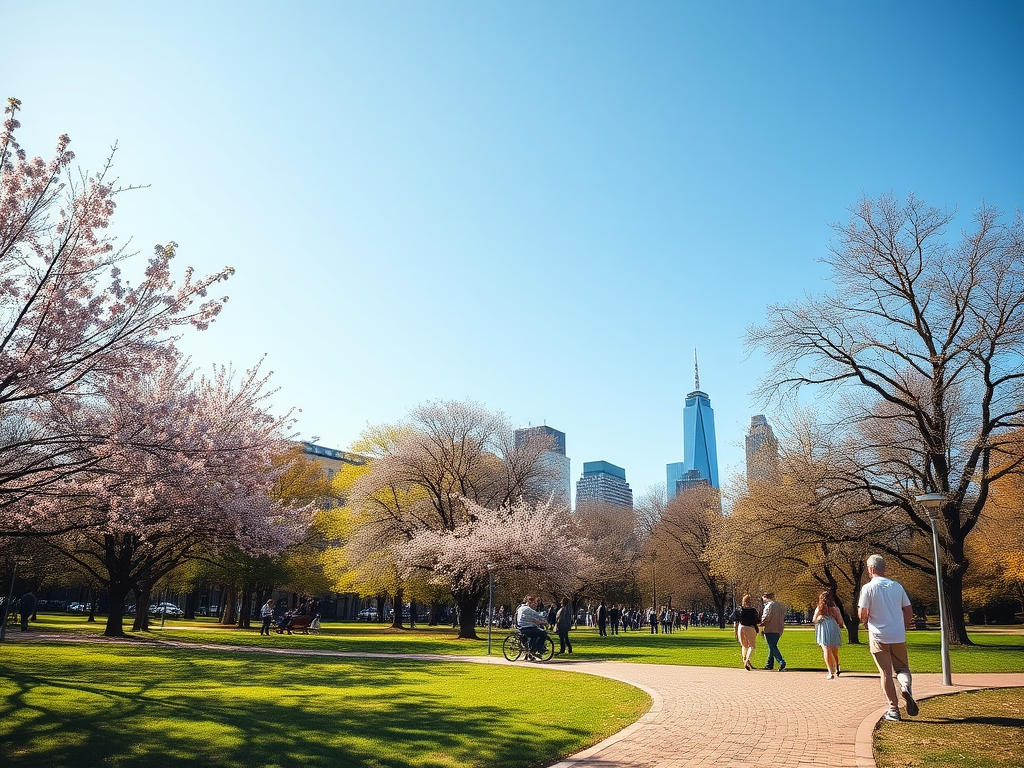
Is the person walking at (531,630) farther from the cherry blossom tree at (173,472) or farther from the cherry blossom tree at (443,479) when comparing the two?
the cherry blossom tree at (443,479)

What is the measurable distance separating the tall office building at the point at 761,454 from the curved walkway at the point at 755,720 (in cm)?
2265

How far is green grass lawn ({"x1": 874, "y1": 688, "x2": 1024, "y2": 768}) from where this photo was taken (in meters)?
6.38

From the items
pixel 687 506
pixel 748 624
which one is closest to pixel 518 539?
pixel 748 624

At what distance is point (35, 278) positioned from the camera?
1109 cm

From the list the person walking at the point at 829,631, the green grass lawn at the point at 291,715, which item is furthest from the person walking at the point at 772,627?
the green grass lawn at the point at 291,715

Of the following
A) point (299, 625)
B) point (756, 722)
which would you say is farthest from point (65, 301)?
point (299, 625)

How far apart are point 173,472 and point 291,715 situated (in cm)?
802

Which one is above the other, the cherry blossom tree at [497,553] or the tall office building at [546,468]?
the tall office building at [546,468]

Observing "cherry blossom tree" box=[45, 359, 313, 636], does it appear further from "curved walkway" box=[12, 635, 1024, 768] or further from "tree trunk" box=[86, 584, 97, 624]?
"tree trunk" box=[86, 584, 97, 624]

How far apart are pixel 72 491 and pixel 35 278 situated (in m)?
6.00

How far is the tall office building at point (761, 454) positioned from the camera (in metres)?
36.8

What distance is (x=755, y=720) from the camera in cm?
895

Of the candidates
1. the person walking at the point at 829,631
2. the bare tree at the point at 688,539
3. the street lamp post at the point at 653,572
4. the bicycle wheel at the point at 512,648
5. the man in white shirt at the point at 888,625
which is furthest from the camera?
the street lamp post at the point at 653,572

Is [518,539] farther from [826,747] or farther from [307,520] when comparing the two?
[826,747]
